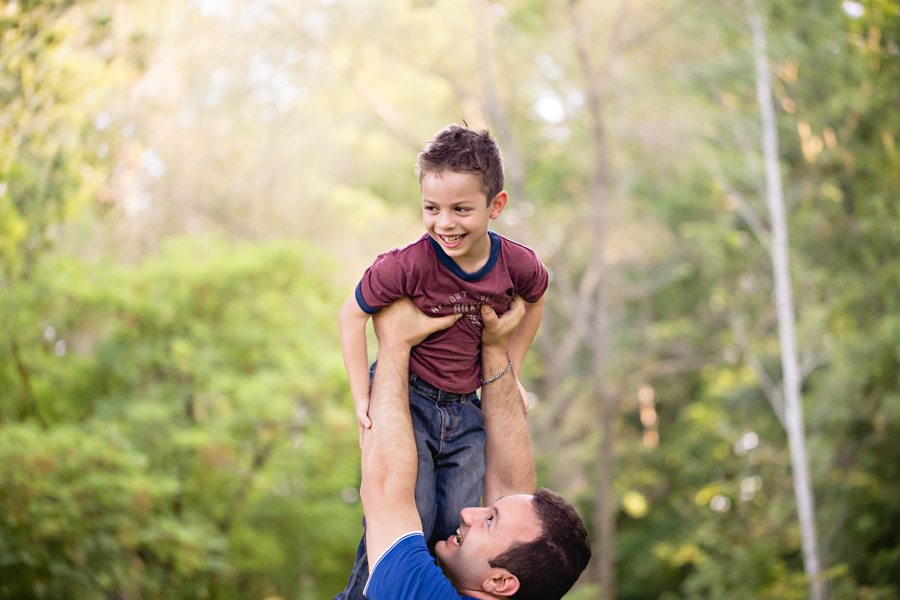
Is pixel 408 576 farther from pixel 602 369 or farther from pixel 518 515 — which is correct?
pixel 602 369

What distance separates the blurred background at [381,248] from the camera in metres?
9.10

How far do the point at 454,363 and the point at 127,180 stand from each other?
10756mm

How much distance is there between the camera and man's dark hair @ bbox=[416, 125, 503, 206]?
2752 millimetres

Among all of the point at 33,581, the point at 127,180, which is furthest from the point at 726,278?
the point at 33,581

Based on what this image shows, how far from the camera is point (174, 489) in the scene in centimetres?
969

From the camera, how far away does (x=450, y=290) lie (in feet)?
9.75

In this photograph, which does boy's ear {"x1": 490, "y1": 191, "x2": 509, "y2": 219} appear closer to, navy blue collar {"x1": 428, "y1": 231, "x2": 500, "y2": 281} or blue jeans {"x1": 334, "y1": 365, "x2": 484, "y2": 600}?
navy blue collar {"x1": 428, "y1": 231, "x2": 500, "y2": 281}

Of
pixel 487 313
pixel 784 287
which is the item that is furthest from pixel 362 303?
pixel 784 287

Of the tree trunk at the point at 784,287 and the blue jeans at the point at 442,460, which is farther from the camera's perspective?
the tree trunk at the point at 784,287

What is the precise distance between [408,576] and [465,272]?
848mm

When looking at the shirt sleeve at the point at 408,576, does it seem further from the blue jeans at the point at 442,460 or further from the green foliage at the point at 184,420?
the green foliage at the point at 184,420

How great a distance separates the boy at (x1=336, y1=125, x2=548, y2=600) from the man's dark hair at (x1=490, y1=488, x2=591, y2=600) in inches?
10.8

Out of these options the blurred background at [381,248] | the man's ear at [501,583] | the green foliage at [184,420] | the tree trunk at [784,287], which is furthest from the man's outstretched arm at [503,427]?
the tree trunk at [784,287]

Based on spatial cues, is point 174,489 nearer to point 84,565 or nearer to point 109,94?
point 84,565
